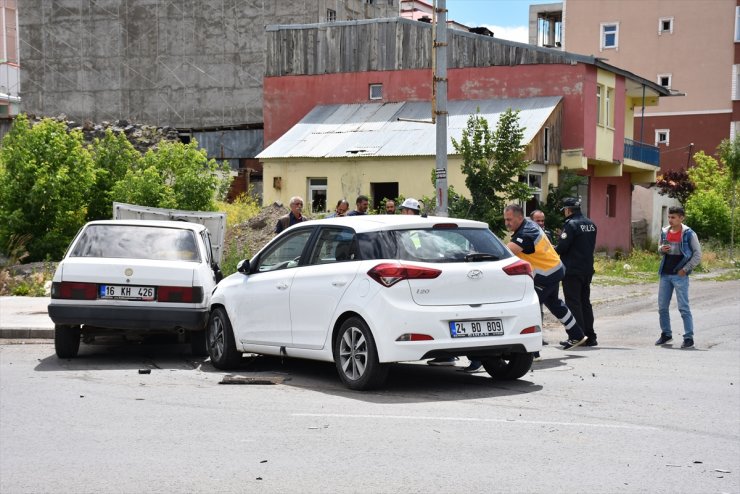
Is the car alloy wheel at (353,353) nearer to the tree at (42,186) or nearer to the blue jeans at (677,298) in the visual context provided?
the blue jeans at (677,298)

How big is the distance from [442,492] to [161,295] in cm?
655

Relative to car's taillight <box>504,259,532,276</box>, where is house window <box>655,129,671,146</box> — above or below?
above

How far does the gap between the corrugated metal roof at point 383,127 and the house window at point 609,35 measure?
28.1 m

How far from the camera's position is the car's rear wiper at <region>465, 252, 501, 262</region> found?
9.96m

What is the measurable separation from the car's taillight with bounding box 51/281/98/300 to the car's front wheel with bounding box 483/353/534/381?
4.55 m

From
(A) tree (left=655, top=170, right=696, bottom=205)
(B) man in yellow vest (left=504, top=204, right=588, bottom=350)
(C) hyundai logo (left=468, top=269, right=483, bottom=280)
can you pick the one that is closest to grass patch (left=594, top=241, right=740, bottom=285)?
(A) tree (left=655, top=170, right=696, bottom=205)

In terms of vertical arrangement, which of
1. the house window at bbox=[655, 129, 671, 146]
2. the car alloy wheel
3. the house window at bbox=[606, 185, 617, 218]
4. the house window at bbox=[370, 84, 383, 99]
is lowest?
the car alloy wheel

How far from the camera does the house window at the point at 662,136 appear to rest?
62.1 meters

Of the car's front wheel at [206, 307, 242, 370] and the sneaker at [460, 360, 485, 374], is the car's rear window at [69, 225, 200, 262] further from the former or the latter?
the sneaker at [460, 360, 485, 374]

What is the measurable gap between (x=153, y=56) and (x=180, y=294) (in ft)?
143

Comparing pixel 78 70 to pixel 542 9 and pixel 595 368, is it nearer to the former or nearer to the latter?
pixel 542 9

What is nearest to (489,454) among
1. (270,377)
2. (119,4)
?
(270,377)

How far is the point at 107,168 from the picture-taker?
29.6 m

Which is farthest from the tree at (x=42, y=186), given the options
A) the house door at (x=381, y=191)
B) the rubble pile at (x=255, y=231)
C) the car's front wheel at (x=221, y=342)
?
the car's front wheel at (x=221, y=342)
